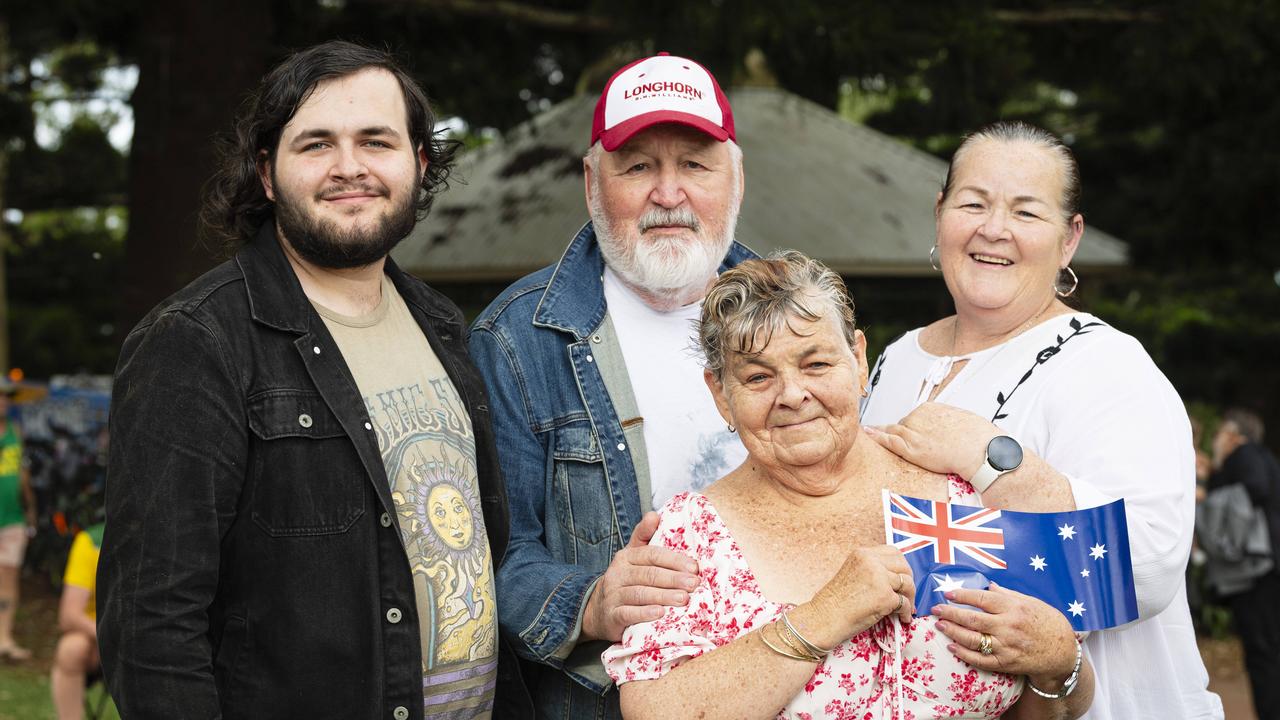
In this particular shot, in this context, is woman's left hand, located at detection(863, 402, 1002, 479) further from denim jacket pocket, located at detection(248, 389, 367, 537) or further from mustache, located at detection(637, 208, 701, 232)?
denim jacket pocket, located at detection(248, 389, 367, 537)

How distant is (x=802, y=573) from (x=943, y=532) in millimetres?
303

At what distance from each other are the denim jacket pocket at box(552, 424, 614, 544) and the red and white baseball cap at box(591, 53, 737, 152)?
31.8 inches

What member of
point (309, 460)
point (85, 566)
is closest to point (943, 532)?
point (309, 460)

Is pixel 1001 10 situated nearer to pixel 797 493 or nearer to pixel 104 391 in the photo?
pixel 797 493

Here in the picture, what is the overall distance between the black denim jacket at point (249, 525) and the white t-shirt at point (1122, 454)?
1.53 meters

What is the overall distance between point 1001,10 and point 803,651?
25.0ft

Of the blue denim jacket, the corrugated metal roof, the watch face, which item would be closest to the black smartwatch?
the watch face

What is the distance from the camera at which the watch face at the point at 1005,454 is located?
2.57m

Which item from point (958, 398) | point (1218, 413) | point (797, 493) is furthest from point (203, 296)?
point (1218, 413)

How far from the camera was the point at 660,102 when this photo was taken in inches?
130

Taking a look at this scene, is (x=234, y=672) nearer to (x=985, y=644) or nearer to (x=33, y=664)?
(x=985, y=644)

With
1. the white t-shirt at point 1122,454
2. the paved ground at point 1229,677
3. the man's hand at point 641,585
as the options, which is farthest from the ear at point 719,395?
the paved ground at point 1229,677

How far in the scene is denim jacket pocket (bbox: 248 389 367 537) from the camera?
2607mm

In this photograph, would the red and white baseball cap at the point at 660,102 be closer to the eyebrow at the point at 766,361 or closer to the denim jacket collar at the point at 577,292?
the denim jacket collar at the point at 577,292
